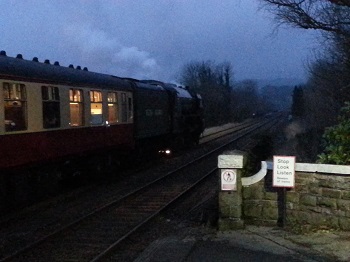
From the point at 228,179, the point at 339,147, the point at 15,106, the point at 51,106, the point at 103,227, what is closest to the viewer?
the point at 228,179

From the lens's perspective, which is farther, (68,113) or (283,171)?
(68,113)

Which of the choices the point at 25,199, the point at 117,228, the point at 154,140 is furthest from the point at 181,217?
the point at 154,140

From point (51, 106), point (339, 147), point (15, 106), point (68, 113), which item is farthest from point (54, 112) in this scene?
point (339, 147)

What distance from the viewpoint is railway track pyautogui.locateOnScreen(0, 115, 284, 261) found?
26.7 feet

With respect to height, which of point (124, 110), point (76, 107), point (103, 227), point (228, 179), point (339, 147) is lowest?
point (103, 227)

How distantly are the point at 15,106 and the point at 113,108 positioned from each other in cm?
611

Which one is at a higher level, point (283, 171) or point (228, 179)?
point (283, 171)

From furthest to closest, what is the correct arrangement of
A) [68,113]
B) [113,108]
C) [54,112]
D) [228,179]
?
1. [113,108]
2. [68,113]
3. [54,112]
4. [228,179]

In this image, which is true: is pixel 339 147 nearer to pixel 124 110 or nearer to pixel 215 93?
pixel 124 110

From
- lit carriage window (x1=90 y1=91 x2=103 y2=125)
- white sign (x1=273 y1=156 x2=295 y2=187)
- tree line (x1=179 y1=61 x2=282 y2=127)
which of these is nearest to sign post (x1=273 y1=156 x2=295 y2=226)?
white sign (x1=273 y1=156 x2=295 y2=187)

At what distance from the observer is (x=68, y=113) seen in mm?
13367

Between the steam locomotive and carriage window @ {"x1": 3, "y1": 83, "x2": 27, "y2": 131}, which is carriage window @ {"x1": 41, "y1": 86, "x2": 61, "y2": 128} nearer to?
the steam locomotive

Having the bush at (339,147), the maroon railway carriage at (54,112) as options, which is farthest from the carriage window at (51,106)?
the bush at (339,147)

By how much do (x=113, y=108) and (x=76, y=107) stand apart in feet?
9.76
